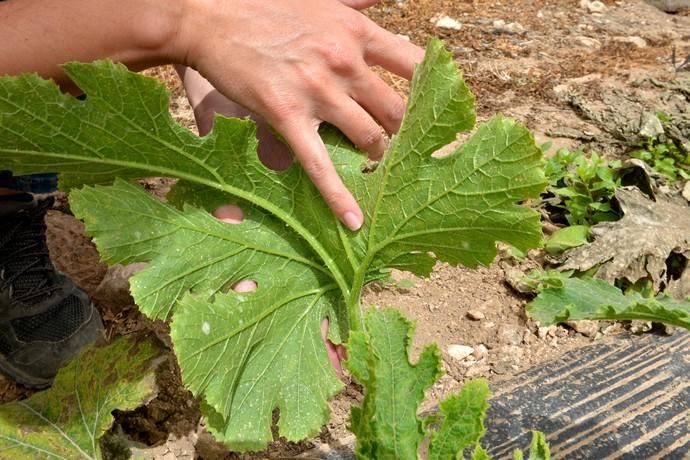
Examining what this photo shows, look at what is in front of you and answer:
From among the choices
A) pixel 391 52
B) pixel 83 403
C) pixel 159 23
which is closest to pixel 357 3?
pixel 391 52

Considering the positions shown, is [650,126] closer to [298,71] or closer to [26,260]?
[298,71]

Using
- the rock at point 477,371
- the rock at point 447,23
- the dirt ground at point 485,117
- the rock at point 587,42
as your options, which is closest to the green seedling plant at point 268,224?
the dirt ground at point 485,117

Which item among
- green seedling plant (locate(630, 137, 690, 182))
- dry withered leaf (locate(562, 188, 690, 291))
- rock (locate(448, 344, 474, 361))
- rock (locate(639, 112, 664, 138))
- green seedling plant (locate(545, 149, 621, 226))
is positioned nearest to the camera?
rock (locate(448, 344, 474, 361))

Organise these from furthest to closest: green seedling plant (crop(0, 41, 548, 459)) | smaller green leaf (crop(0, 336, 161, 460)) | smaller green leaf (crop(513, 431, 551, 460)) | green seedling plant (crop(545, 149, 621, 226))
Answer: green seedling plant (crop(545, 149, 621, 226)) < smaller green leaf (crop(0, 336, 161, 460)) < green seedling plant (crop(0, 41, 548, 459)) < smaller green leaf (crop(513, 431, 551, 460))

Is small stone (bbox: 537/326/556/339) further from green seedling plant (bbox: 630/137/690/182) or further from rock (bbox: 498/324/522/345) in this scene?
green seedling plant (bbox: 630/137/690/182)

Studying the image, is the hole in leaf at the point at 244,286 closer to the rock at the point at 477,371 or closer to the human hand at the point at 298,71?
the human hand at the point at 298,71

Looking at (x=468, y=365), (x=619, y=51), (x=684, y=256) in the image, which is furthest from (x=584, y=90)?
(x=468, y=365)

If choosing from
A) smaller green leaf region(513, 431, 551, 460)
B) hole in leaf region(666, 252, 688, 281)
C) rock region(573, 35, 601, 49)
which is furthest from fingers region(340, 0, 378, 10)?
rock region(573, 35, 601, 49)

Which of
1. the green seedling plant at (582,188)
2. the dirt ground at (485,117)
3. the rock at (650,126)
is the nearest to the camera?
the dirt ground at (485,117)

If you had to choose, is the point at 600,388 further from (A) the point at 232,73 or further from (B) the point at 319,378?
(A) the point at 232,73
